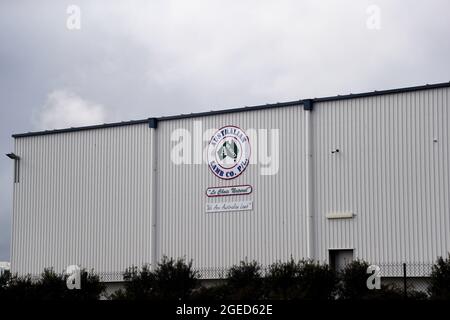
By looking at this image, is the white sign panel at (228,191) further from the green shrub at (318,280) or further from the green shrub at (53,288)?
the green shrub at (318,280)

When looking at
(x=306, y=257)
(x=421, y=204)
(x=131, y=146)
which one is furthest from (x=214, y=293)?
(x=131, y=146)

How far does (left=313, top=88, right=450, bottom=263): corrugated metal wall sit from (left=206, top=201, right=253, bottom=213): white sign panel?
3.30 meters

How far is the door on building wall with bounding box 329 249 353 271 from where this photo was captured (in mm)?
37000

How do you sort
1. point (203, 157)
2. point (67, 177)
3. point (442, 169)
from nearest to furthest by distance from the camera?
point (442, 169)
point (203, 157)
point (67, 177)

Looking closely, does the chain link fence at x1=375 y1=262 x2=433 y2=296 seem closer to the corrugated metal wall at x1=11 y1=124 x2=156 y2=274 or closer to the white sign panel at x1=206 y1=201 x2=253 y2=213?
the white sign panel at x1=206 y1=201 x2=253 y2=213

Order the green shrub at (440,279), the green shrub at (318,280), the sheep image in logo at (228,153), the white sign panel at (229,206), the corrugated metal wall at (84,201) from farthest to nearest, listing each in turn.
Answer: the corrugated metal wall at (84,201) → the sheep image in logo at (228,153) → the white sign panel at (229,206) → the green shrub at (318,280) → the green shrub at (440,279)

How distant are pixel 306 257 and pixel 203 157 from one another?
6.81 metres

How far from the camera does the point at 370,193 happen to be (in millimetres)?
36438

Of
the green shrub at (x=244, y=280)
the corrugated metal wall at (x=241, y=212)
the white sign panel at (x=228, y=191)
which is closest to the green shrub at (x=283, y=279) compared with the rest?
the green shrub at (x=244, y=280)

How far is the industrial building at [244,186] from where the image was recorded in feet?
117

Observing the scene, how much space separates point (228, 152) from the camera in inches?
1566

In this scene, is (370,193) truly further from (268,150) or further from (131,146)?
(131,146)

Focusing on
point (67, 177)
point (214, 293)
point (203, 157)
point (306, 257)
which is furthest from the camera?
point (67, 177)

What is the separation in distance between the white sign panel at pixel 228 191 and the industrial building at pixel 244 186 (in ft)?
0.30
